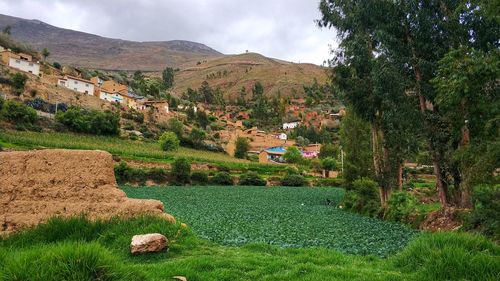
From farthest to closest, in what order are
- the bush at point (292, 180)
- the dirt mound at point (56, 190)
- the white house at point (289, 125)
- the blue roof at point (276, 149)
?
the white house at point (289, 125) → the blue roof at point (276, 149) → the bush at point (292, 180) → the dirt mound at point (56, 190)

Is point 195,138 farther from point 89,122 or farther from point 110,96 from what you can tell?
point 110,96

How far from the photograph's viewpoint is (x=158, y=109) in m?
132

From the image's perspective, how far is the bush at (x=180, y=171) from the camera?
58062 mm

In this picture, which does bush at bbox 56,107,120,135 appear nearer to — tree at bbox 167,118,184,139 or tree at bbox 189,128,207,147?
tree at bbox 167,118,184,139

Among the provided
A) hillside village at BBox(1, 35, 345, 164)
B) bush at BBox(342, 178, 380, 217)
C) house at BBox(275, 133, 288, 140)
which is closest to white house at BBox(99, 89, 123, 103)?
hillside village at BBox(1, 35, 345, 164)

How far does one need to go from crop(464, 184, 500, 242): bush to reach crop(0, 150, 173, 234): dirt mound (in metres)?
9.82

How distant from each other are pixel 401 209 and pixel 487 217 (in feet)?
33.6

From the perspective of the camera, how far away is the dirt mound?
10609 mm

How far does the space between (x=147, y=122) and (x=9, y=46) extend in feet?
192

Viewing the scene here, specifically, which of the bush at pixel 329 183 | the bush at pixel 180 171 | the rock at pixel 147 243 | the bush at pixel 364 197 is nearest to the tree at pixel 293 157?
the bush at pixel 329 183

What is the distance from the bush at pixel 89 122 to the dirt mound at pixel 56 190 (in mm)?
80572

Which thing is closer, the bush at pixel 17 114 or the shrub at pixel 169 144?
the bush at pixel 17 114

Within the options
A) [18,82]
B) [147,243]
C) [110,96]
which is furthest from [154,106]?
[147,243]

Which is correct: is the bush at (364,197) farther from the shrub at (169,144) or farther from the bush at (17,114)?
the bush at (17,114)
